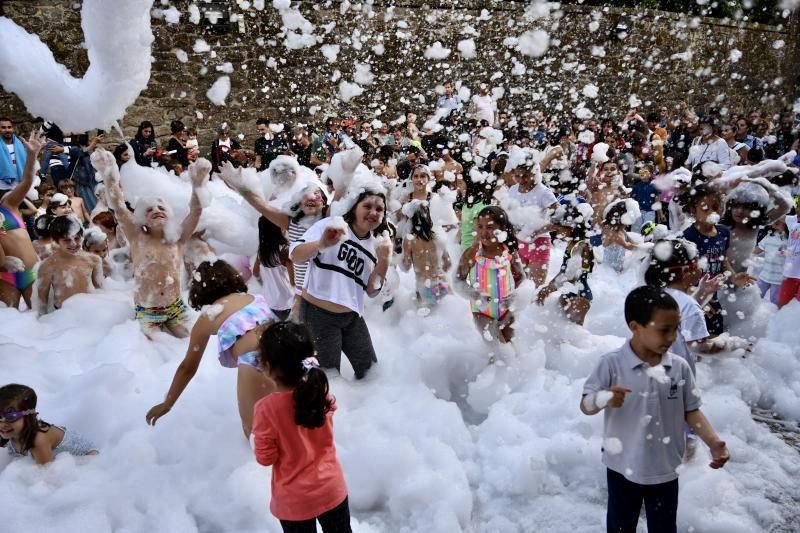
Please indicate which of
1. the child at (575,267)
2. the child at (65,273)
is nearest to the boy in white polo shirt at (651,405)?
the child at (575,267)

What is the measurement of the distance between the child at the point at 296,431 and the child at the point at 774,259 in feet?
12.3

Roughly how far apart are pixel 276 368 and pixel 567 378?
232 cm

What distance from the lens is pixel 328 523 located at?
226cm

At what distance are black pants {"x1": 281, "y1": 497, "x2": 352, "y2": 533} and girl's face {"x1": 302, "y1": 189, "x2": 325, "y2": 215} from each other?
2021 millimetres

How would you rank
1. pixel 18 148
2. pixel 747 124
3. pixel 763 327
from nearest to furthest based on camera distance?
pixel 763 327
pixel 18 148
pixel 747 124

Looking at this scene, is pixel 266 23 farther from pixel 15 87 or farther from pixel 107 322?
pixel 15 87

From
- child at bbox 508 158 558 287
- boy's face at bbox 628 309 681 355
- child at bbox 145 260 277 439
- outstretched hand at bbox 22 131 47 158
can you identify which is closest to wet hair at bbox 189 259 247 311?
child at bbox 145 260 277 439

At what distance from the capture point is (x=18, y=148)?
6.52 meters

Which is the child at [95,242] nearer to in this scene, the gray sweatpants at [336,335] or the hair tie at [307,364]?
the gray sweatpants at [336,335]

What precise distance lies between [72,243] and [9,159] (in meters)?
2.38

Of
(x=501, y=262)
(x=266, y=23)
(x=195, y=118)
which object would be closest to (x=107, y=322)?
(x=501, y=262)

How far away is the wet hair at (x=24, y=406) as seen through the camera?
272cm

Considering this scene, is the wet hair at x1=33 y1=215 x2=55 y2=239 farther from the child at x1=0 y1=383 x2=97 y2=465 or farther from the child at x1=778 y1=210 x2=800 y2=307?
the child at x1=778 y1=210 x2=800 y2=307

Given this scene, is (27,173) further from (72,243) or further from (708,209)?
(708,209)
